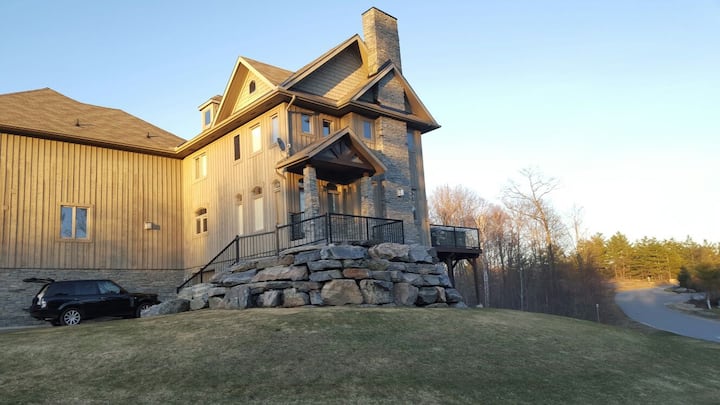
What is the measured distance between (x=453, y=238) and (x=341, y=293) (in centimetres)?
1045

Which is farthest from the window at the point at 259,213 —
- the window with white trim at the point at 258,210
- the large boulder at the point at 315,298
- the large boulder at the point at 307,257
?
the large boulder at the point at 315,298

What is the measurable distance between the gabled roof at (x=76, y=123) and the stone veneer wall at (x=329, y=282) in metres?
8.73

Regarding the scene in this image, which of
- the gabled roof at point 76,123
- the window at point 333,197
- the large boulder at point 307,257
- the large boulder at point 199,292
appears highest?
the gabled roof at point 76,123

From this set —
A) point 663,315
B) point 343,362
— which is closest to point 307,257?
point 343,362

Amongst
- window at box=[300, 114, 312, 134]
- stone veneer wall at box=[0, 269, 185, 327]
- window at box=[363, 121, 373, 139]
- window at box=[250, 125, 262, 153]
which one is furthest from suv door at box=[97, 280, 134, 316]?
window at box=[363, 121, 373, 139]

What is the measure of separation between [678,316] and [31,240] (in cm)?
3962

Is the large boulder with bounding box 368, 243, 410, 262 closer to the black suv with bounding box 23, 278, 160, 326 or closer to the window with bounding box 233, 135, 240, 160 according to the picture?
the black suv with bounding box 23, 278, 160, 326

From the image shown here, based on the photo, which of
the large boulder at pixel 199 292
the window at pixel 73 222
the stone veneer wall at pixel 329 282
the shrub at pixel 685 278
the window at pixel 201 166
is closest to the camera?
the stone veneer wall at pixel 329 282

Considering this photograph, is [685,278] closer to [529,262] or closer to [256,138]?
[529,262]

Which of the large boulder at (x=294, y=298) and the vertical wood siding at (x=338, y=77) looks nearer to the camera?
the large boulder at (x=294, y=298)

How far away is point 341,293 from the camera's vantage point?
Result: 15445 millimetres

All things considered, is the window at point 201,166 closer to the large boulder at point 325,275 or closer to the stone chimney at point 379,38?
the stone chimney at point 379,38

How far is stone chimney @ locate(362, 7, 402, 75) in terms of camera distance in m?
22.8

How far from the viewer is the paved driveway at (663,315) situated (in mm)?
29656
